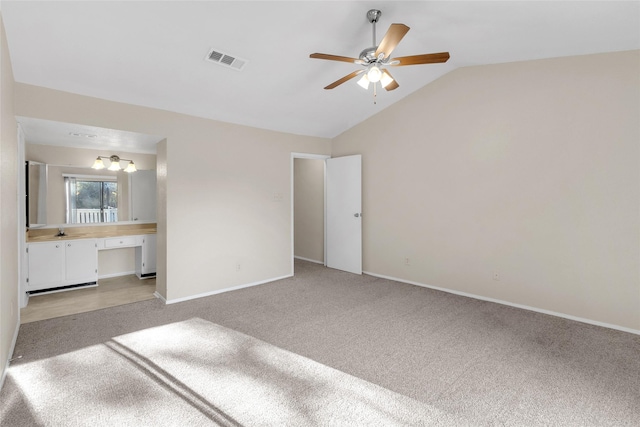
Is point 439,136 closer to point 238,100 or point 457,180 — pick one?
point 457,180

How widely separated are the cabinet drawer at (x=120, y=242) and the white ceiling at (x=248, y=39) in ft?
7.34

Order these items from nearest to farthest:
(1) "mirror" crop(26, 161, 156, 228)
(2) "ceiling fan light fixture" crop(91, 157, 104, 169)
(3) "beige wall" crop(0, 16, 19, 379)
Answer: (3) "beige wall" crop(0, 16, 19, 379) → (1) "mirror" crop(26, 161, 156, 228) → (2) "ceiling fan light fixture" crop(91, 157, 104, 169)

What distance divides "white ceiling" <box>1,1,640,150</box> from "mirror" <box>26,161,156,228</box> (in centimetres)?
210

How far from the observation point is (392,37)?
228cm

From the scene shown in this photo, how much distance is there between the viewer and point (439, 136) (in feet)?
14.1

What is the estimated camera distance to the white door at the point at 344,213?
5.23 metres

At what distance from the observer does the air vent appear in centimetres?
296

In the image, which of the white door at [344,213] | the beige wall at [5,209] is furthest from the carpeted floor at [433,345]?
the white door at [344,213]

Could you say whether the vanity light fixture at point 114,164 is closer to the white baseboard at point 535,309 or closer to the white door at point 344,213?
the white door at point 344,213

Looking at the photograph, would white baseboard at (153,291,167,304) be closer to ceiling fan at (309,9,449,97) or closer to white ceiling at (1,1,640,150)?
white ceiling at (1,1,640,150)

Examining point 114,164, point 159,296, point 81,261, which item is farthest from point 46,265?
point 114,164

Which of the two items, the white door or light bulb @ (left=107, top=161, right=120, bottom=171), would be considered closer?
light bulb @ (left=107, top=161, right=120, bottom=171)

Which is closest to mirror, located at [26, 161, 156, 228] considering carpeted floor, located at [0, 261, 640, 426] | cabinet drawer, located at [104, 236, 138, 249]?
cabinet drawer, located at [104, 236, 138, 249]

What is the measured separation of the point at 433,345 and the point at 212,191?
3.23 m
